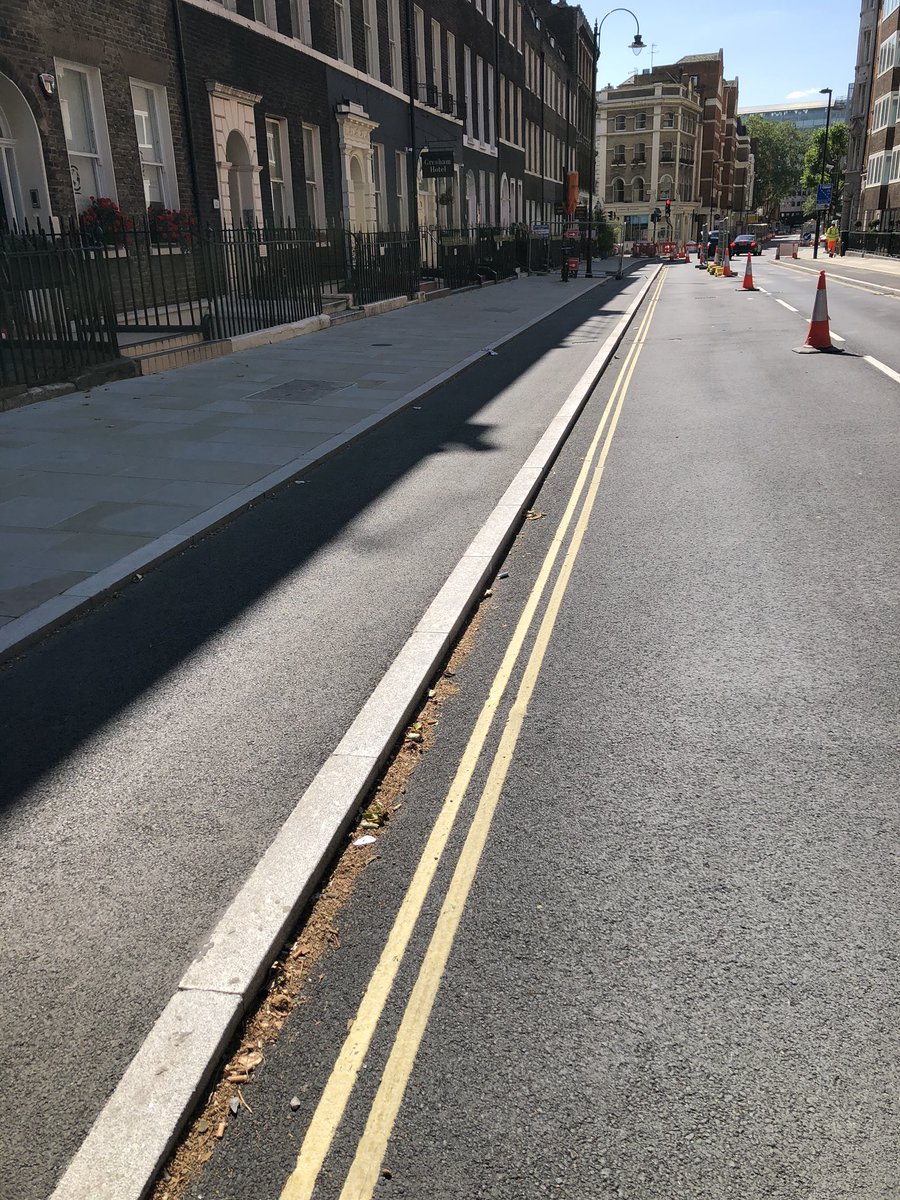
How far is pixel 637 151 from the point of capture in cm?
11212

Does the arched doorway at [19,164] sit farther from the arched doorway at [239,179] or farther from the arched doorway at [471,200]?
the arched doorway at [471,200]

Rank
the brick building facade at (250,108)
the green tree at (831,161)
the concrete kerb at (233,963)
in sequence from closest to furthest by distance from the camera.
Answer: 1. the concrete kerb at (233,963)
2. the brick building facade at (250,108)
3. the green tree at (831,161)

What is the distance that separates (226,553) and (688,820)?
411 centimetres

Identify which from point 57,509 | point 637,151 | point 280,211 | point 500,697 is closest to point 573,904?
point 500,697

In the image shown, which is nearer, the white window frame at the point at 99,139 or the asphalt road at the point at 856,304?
the white window frame at the point at 99,139

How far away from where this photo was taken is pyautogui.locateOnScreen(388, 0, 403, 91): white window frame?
29859 mm

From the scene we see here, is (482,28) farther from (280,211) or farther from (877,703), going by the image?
(877,703)

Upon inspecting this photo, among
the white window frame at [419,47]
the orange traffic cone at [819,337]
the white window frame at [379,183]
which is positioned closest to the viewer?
the orange traffic cone at [819,337]

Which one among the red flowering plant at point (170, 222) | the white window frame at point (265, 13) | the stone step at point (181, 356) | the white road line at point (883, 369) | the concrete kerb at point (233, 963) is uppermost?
the white window frame at point (265, 13)

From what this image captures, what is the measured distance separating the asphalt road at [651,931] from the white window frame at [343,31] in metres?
24.8

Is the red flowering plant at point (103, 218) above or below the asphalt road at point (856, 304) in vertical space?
above

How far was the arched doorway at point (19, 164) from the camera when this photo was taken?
1457 cm

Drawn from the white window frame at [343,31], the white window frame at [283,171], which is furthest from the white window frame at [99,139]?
the white window frame at [343,31]

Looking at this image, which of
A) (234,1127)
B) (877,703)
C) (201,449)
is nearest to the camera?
(234,1127)
